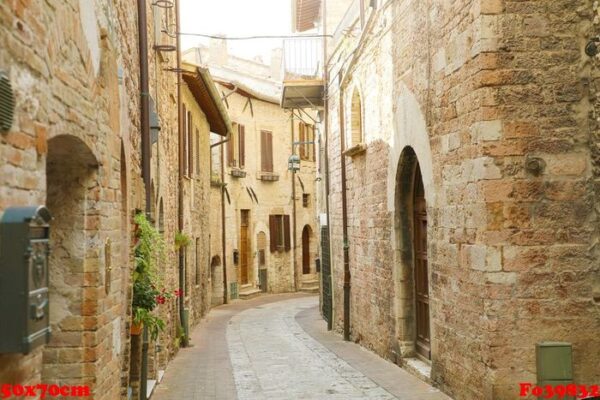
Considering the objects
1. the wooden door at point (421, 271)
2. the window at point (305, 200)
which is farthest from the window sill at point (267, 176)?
the wooden door at point (421, 271)

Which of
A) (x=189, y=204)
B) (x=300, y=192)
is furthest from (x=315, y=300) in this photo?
(x=189, y=204)

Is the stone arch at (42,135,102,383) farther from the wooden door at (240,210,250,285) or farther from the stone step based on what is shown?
the wooden door at (240,210,250,285)

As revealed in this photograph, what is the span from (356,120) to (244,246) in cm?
1321

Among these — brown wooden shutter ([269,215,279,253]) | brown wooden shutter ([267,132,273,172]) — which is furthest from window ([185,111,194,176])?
brown wooden shutter ([269,215,279,253])

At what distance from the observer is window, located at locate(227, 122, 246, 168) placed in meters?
23.1

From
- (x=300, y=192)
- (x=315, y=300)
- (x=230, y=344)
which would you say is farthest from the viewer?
(x=300, y=192)

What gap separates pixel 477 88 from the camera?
5.89m

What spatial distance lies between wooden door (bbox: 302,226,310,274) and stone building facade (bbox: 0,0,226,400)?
67.5ft

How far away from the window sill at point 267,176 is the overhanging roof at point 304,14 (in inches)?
225

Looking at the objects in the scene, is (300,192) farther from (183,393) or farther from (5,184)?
(5,184)

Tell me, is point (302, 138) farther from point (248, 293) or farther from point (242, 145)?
point (248, 293)

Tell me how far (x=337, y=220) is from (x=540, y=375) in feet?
25.0

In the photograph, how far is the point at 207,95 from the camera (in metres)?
15.5

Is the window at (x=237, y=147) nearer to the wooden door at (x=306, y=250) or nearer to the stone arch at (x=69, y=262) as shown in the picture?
the wooden door at (x=306, y=250)
